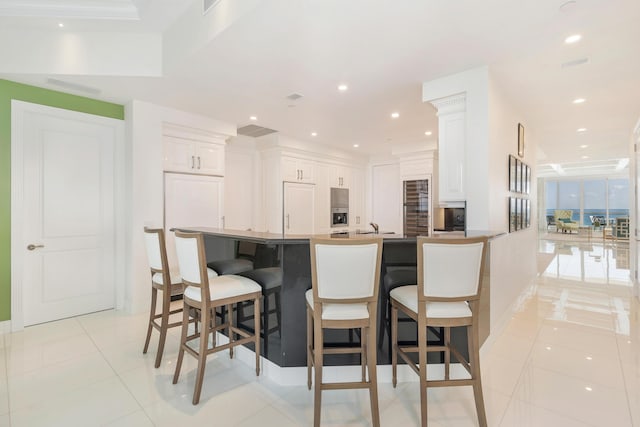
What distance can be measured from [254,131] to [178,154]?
1475 millimetres

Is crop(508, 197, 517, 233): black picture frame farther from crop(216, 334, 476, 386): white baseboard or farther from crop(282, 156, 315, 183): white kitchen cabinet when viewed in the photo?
crop(282, 156, 315, 183): white kitchen cabinet

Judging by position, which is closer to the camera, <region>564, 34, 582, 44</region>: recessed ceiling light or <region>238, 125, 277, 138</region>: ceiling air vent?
<region>564, 34, 582, 44</region>: recessed ceiling light

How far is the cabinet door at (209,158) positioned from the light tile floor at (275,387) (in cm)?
228

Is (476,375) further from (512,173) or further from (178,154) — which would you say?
(178,154)

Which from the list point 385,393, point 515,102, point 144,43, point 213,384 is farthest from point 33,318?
point 515,102

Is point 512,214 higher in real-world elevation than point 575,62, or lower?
lower

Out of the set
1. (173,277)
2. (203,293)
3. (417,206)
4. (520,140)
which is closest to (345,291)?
(203,293)

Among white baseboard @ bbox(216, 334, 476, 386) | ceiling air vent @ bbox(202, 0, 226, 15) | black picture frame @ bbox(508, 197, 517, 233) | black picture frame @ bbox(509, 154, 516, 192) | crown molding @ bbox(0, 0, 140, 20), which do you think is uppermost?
crown molding @ bbox(0, 0, 140, 20)

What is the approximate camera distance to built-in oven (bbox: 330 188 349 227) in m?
6.57

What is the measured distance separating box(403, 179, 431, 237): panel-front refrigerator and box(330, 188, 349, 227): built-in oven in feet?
4.19

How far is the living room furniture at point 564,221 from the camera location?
A: 42.2 feet

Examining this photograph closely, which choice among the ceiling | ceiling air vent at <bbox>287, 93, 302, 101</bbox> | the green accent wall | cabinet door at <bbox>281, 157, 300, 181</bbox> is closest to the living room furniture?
the ceiling

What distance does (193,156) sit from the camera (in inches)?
172

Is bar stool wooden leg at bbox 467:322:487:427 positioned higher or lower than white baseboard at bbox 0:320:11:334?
higher
